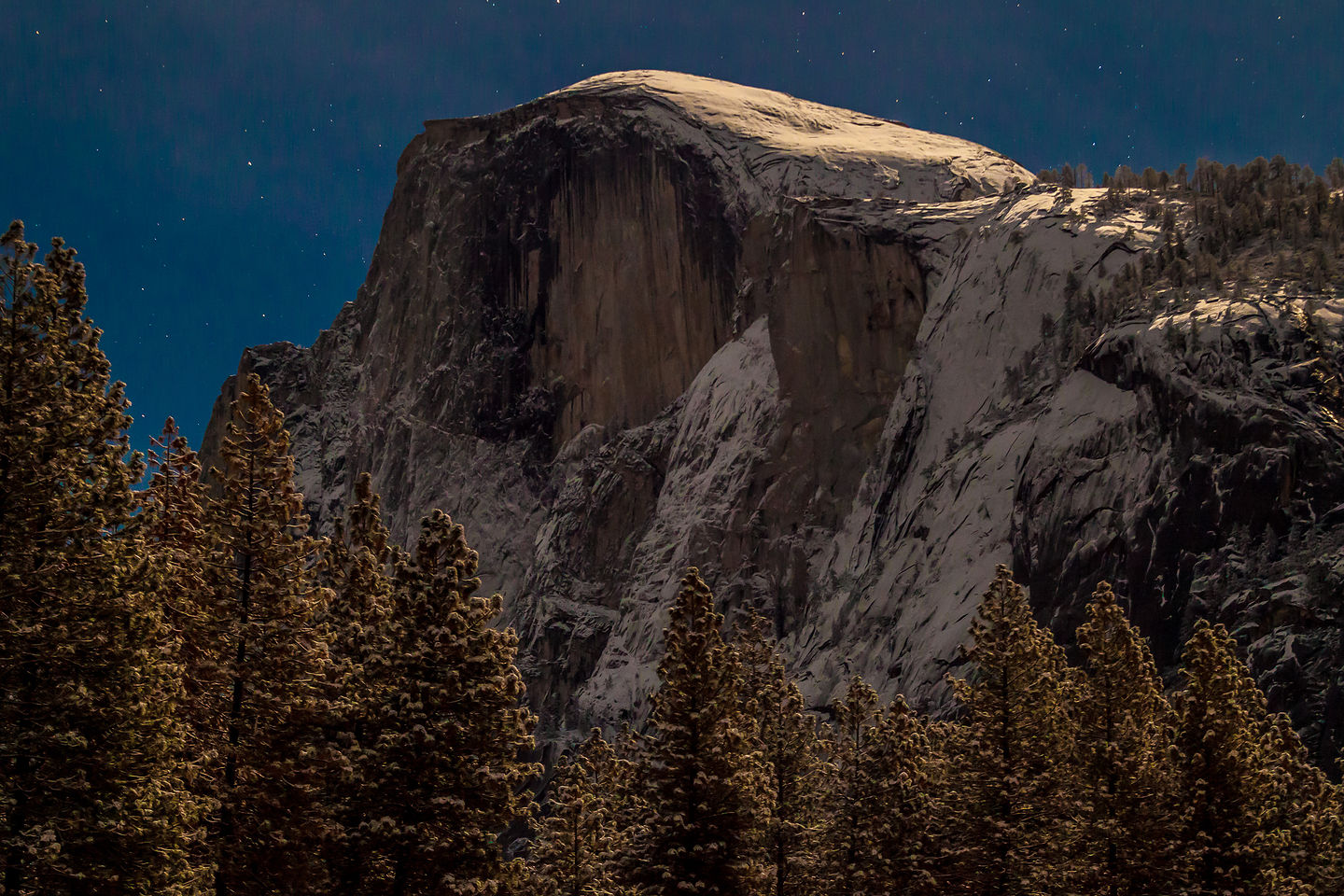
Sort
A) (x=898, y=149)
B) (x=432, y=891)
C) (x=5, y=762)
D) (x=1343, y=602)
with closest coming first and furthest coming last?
1. (x=5, y=762)
2. (x=432, y=891)
3. (x=1343, y=602)
4. (x=898, y=149)

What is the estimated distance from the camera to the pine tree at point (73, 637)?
1941 cm

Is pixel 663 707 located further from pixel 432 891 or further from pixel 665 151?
pixel 665 151

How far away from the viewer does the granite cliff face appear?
5047cm

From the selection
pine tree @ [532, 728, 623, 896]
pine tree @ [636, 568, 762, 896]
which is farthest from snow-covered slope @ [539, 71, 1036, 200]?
pine tree @ [636, 568, 762, 896]

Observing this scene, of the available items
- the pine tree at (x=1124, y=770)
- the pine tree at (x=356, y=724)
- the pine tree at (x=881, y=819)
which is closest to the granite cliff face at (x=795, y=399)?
the pine tree at (x=1124, y=770)

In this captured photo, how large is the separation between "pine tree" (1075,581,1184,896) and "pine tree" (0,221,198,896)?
66.8ft

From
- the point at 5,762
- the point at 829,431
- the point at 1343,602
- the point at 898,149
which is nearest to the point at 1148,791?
the point at 1343,602

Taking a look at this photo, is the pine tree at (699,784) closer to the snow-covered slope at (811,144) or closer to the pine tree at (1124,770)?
the pine tree at (1124,770)

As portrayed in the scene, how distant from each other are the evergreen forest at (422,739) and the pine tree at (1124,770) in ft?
0.26

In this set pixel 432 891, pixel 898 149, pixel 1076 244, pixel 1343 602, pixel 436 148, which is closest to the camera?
pixel 432 891

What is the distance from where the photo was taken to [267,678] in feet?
81.4

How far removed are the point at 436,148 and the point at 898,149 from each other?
143 ft

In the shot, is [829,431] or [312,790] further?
[829,431]

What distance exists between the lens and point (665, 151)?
362 feet
